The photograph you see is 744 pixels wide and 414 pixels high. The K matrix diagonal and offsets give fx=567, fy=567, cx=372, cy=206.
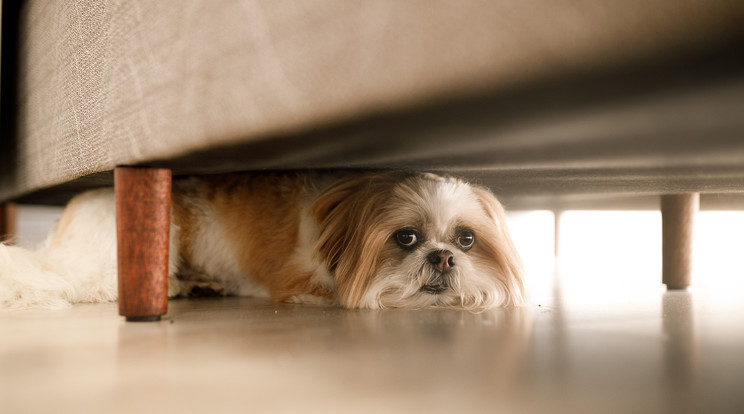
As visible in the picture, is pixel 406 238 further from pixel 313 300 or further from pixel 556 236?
pixel 556 236

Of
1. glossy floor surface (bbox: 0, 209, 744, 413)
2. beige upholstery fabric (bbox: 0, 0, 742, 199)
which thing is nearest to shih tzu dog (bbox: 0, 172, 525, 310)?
glossy floor surface (bbox: 0, 209, 744, 413)

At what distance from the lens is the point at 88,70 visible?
1382mm

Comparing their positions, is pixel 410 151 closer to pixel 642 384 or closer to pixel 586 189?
pixel 642 384

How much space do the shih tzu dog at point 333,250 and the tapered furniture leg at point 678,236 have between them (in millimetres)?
776

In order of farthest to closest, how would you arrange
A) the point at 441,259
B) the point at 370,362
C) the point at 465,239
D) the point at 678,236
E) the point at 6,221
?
the point at 6,221, the point at 678,236, the point at 465,239, the point at 441,259, the point at 370,362

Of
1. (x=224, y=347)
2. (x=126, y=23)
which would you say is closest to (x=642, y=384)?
(x=224, y=347)

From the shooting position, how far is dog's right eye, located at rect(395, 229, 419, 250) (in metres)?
1.66

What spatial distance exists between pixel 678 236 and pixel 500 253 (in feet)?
2.81

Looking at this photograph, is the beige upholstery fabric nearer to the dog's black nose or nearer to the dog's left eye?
the dog's black nose

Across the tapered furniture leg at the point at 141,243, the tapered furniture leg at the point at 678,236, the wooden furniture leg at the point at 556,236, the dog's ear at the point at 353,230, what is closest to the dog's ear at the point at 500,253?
the dog's ear at the point at 353,230

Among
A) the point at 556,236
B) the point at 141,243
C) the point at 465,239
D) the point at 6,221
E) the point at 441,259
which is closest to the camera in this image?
the point at 141,243

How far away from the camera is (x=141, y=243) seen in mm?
1213

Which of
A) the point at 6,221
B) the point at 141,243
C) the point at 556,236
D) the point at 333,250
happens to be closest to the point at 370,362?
the point at 141,243

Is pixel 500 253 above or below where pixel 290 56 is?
below
